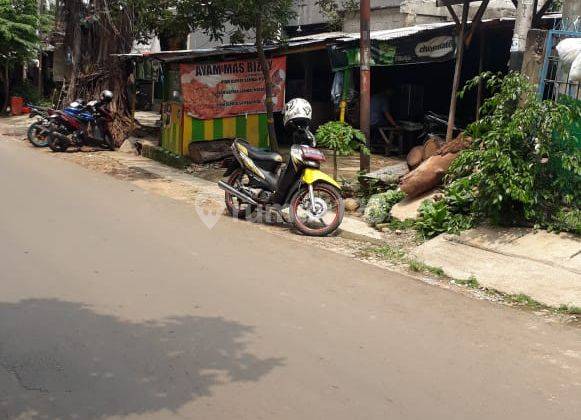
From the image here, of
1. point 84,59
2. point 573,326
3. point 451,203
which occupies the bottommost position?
point 573,326

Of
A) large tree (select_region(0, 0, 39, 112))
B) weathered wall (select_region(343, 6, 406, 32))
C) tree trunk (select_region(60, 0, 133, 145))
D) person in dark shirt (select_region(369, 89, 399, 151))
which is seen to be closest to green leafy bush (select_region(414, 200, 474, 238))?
person in dark shirt (select_region(369, 89, 399, 151))

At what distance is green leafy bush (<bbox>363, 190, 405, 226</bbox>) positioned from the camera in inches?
333

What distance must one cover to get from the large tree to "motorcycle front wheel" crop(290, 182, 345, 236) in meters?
17.7

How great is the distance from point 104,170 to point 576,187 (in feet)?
28.4

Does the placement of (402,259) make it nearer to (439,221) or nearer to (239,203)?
(439,221)

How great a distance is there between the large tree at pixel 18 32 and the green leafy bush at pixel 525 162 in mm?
19224

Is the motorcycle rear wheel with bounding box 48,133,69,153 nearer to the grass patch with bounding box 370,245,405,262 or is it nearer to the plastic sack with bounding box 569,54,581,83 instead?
the grass patch with bounding box 370,245,405,262

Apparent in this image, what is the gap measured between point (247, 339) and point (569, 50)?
4.95 m

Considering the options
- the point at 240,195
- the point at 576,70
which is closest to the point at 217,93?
the point at 240,195

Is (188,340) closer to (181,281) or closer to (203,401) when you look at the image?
(203,401)

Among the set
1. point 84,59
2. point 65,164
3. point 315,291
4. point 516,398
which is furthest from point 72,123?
point 516,398

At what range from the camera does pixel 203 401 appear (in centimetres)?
351

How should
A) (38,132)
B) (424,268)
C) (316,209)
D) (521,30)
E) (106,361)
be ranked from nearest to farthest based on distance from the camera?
(106,361), (424,268), (316,209), (521,30), (38,132)

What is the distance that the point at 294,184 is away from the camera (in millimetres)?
8125
